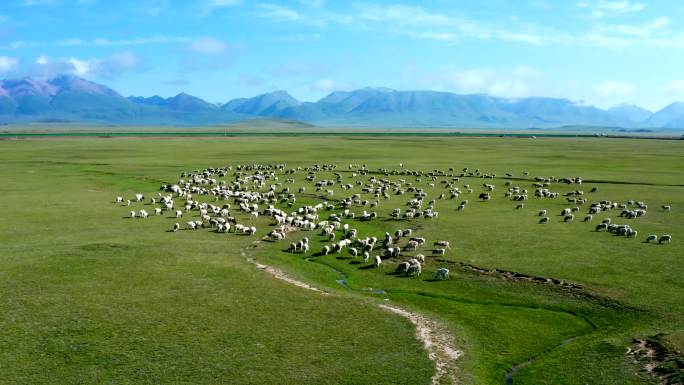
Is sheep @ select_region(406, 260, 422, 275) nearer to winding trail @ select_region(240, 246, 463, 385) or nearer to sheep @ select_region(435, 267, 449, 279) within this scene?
sheep @ select_region(435, 267, 449, 279)

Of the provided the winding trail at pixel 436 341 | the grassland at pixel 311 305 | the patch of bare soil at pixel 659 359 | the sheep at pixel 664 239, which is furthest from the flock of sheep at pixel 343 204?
the patch of bare soil at pixel 659 359

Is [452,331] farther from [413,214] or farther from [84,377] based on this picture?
[413,214]

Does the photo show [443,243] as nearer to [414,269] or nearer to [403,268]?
[403,268]

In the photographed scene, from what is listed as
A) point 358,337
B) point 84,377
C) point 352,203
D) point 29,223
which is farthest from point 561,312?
point 29,223

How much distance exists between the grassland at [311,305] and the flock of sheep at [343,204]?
4.18 feet

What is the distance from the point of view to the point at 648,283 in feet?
83.6

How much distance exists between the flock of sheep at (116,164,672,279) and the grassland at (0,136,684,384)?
1.28 meters

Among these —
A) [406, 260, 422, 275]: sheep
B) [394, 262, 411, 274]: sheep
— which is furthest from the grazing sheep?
[394, 262, 411, 274]: sheep

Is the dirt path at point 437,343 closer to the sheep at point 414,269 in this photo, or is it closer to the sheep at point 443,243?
the sheep at point 414,269

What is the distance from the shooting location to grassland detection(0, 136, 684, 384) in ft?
58.8

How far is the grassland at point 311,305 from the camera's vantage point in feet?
58.8

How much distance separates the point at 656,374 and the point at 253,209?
33752mm

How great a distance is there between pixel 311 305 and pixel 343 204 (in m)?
25.6

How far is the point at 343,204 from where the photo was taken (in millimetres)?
48750
